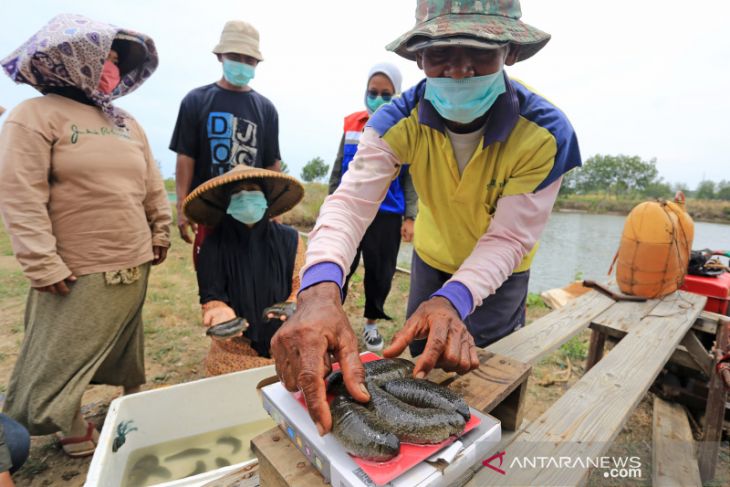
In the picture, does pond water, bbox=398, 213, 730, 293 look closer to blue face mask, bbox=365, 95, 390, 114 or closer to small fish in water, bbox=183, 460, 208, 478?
blue face mask, bbox=365, 95, 390, 114

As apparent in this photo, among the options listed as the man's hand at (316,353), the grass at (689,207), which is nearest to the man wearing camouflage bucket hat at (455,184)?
the man's hand at (316,353)

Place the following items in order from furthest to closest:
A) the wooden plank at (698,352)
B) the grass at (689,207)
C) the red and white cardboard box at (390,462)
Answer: the grass at (689,207) → the wooden plank at (698,352) → the red and white cardboard box at (390,462)

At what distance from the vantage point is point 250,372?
2.37 meters

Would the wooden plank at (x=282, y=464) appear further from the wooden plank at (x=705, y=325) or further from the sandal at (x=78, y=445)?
the wooden plank at (x=705, y=325)

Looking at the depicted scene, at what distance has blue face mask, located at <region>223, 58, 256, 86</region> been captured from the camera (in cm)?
341

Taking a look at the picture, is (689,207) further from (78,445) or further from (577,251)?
(78,445)

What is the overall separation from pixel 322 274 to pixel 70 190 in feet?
5.99

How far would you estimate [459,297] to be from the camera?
4.69 ft

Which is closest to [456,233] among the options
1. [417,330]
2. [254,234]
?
[417,330]

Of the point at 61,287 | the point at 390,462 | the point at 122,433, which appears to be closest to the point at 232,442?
the point at 122,433

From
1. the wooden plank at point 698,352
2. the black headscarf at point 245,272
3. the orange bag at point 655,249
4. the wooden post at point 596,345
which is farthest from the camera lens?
the wooden post at point 596,345

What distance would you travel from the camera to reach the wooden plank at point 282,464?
37.0 inches

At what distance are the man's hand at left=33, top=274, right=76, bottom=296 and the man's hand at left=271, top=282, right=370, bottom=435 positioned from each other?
1.75 meters

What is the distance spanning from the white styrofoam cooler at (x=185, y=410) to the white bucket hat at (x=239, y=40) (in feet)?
8.86
